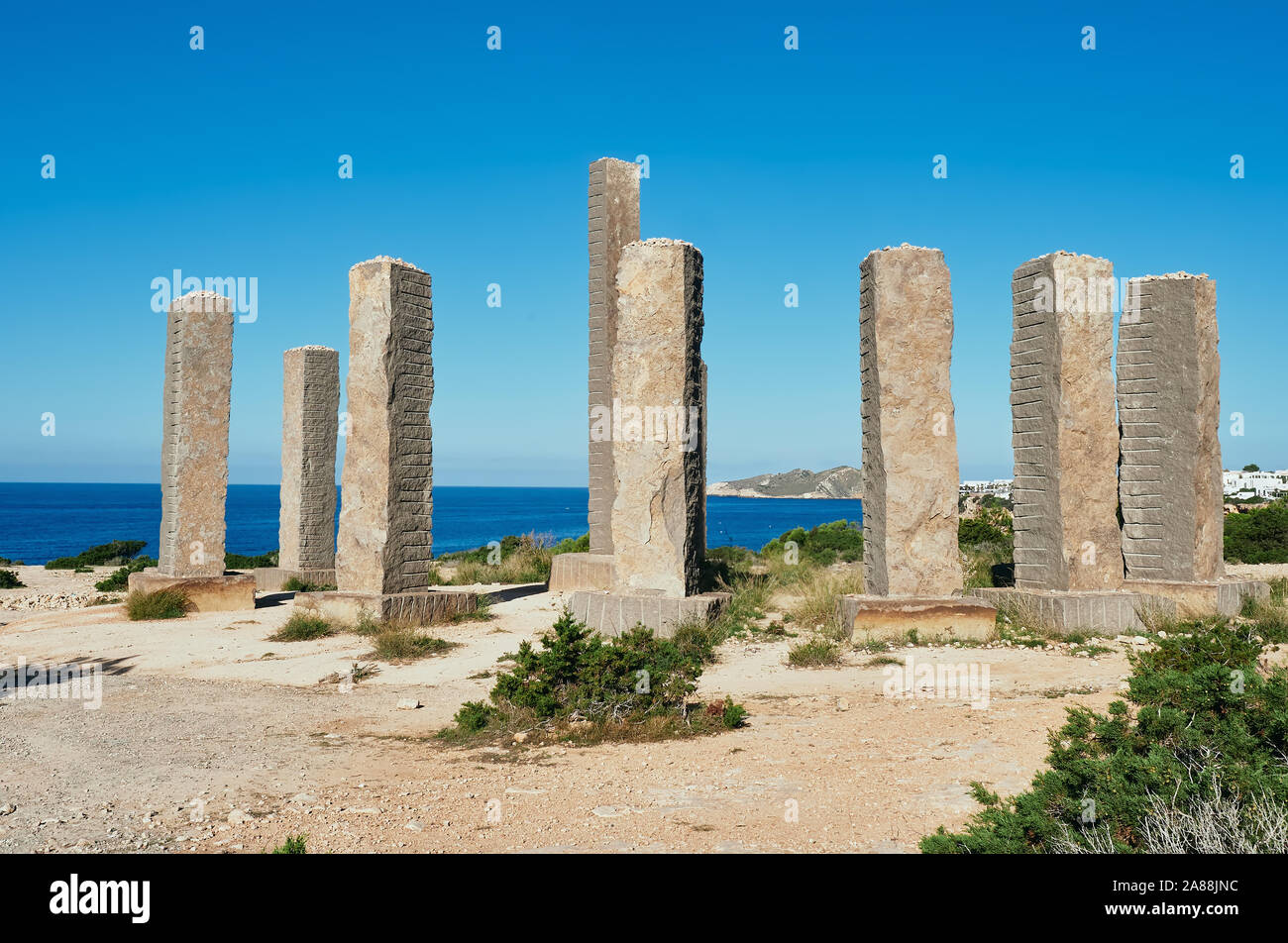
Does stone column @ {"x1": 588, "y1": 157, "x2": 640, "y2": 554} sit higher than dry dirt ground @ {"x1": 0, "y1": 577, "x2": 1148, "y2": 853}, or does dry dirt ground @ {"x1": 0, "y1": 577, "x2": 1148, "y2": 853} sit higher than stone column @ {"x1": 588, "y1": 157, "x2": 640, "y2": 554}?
stone column @ {"x1": 588, "y1": 157, "x2": 640, "y2": 554}

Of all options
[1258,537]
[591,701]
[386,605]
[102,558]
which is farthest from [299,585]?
[1258,537]

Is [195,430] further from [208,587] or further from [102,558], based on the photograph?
[102,558]

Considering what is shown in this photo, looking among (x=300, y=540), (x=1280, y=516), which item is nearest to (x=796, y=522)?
(x=1280, y=516)

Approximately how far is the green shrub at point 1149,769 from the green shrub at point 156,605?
11.1 metres

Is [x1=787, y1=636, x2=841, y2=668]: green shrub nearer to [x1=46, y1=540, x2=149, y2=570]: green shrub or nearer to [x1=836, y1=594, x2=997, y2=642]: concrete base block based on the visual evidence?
[x1=836, y1=594, x2=997, y2=642]: concrete base block

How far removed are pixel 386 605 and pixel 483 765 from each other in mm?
5487

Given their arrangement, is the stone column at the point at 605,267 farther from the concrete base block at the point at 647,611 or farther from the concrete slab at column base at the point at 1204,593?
the concrete slab at column base at the point at 1204,593

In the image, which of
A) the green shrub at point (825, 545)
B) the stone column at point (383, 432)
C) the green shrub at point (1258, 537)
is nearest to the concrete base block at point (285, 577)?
the stone column at point (383, 432)

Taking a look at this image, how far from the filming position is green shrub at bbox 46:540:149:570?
22.6m

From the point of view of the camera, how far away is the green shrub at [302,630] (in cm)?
1027

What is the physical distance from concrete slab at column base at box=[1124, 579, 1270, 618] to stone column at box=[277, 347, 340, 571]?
1212cm

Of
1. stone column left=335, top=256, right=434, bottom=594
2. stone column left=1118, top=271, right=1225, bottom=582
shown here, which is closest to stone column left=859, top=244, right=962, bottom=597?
stone column left=1118, top=271, right=1225, bottom=582
